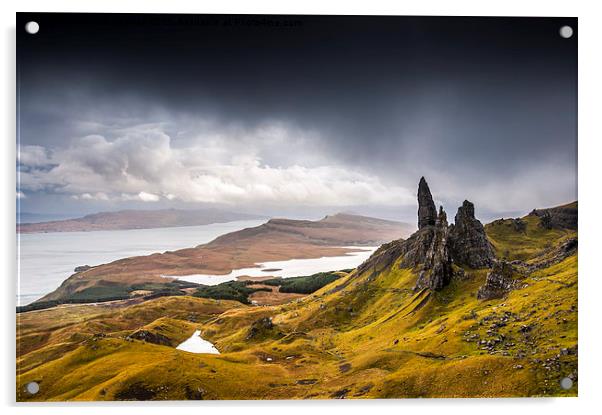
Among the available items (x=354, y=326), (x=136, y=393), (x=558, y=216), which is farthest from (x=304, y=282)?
(x=558, y=216)

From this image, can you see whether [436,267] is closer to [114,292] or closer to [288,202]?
[288,202]

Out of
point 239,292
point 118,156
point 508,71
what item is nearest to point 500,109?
point 508,71

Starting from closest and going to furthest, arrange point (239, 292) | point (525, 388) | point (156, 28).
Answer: point (525, 388), point (156, 28), point (239, 292)

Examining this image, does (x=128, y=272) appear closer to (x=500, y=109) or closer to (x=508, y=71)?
(x=500, y=109)

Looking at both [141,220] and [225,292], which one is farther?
[225,292]
